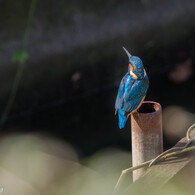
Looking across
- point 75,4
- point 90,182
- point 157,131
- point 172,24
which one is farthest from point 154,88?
point 157,131

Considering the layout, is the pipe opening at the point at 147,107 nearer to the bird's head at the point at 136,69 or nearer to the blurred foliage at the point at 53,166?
the bird's head at the point at 136,69

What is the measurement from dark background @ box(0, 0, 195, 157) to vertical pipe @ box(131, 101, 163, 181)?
11.0ft

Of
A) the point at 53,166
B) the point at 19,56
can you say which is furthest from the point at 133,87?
the point at 19,56

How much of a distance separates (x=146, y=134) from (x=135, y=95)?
508 millimetres

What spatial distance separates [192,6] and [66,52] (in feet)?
7.70

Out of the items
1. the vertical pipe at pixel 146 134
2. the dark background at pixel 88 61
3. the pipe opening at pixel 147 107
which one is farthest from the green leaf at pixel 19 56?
the vertical pipe at pixel 146 134

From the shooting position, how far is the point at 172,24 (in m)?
6.73

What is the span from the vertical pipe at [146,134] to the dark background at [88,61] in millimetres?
3357

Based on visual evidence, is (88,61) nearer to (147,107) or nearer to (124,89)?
(124,89)

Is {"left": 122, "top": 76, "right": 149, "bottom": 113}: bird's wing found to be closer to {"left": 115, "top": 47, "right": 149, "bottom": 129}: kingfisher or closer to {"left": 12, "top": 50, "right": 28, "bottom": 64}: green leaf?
{"left": 115, "top": 47, "right": 149, "bottom": 129}: kingfisher

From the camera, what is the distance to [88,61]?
643cm

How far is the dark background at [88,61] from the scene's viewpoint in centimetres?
580

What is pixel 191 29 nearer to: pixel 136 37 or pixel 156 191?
pixel 136 37

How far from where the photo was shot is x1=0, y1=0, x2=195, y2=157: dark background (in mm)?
5805
